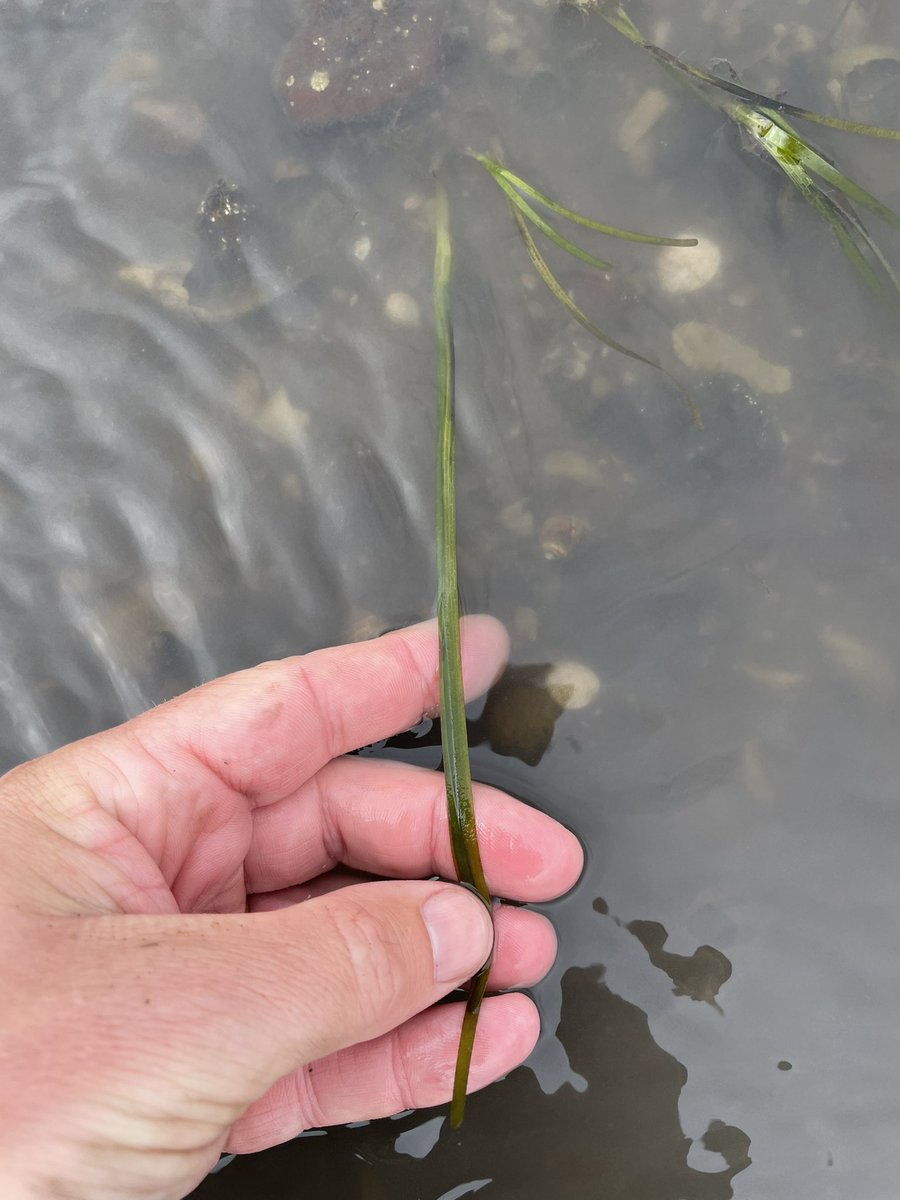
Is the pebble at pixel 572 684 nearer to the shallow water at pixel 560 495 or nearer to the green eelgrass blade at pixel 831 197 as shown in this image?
the shallow water at pixel 560 495

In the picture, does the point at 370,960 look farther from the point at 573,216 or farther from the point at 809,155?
the point at 809,155

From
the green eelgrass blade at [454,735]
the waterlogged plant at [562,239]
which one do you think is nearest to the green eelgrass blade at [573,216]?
the waterlogged plant at [562,239]

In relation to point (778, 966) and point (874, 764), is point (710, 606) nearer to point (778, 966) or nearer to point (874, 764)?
point (874, 764)

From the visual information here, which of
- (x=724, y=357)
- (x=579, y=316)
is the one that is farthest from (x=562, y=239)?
(x=724, y=357)

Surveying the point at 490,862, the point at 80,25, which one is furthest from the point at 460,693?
the point at 80,25

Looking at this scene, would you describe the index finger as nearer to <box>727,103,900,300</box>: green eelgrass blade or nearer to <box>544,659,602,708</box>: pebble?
<box>544,659,602,708</box>: pebble

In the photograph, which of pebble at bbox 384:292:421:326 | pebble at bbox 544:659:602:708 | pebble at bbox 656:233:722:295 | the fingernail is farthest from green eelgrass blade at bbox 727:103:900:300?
the fingernail
